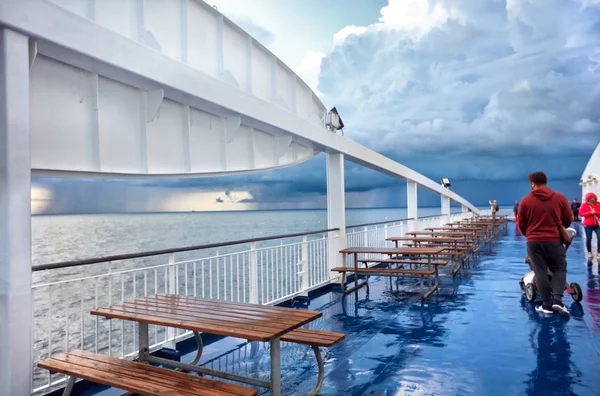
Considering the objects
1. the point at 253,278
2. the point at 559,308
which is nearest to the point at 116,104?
the point at 253,278

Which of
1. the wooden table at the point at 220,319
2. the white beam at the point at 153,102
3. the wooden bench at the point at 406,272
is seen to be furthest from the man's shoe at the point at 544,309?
the white beam at the point at 153,102

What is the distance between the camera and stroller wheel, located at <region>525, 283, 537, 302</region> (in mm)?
5977

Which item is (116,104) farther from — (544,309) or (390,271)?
(544,309)

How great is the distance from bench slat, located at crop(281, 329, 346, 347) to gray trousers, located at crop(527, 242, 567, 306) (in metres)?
3.31

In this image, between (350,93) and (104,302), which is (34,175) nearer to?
(104,302)

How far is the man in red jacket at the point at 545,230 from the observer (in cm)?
507

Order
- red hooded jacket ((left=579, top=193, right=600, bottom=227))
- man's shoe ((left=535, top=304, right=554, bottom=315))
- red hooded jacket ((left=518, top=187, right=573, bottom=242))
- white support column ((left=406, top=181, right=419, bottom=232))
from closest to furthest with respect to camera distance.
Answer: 1. red hooded jacket ((left=518, top=187, right=573, bottom=242))
2. man's shoe ((left=535, top=304, right=554, bottom=315))
3. red hooded jacket ((left=579, top=193, right=600, bottom=227))
4. white support column ((left=406, top=181, right=419, bottom=232))

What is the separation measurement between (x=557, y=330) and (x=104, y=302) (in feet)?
55.6

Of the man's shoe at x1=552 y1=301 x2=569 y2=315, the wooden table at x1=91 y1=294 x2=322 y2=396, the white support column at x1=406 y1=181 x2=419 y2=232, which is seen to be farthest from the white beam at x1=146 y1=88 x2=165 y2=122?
the white support column at x1=406 y1=181 x2=419 y2=232

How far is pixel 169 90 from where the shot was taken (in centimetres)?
364

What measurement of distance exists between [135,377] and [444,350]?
2942mm

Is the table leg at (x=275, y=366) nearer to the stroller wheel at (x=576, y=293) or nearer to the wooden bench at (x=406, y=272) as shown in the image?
the wooden bench at (x=406, y=272)

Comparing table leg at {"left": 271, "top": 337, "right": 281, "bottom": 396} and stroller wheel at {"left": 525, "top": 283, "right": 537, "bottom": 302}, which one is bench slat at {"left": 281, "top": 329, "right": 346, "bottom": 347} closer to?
table leg at {"left": 271, "top": 337, "right": 281, "bottom": 396}

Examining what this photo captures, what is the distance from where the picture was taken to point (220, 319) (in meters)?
2.77
